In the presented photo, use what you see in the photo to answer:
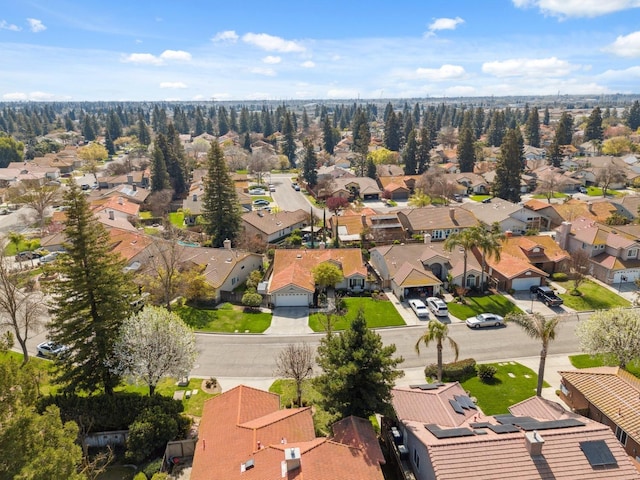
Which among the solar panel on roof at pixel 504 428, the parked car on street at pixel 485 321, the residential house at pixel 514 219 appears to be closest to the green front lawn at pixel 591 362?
the parked car on street at pixel 485 321

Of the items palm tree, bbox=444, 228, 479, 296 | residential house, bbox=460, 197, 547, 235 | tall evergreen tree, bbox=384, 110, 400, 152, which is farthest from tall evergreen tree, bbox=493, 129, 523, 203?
tall evergreen tree, bbox=384, 110, 400, 152

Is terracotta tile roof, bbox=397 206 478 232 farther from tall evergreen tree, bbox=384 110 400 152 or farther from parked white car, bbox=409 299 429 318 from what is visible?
tall evergreen tree, bbox=384 110 400 152

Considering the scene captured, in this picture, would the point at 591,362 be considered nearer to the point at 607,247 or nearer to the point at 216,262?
the point at 607,247

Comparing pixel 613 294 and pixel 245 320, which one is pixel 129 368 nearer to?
pixel 245 320

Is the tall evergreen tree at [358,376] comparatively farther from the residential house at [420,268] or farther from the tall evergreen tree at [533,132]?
the tall evergreen tree at [533,132]

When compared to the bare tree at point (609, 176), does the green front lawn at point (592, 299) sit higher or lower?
lower

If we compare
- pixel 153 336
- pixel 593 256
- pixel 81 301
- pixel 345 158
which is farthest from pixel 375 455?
pixel 345 158
